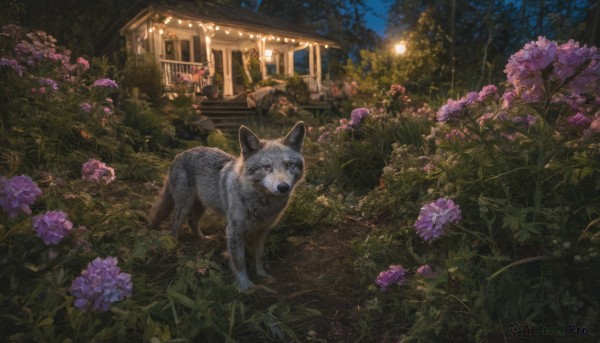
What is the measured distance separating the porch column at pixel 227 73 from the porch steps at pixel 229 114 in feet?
13.0

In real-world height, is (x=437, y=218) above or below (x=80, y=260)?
above

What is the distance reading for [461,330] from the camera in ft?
6.31

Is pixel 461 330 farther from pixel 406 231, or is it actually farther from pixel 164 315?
pixel 164 315

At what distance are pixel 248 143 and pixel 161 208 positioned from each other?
1459 mm

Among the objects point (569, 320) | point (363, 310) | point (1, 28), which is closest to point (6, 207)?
point (363, 310)

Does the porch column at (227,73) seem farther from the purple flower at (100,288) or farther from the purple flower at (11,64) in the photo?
the purple flower at (100,288)

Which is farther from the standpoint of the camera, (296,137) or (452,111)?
(296,137)

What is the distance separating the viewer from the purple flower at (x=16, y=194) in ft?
5.93

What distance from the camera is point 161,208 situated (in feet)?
13.0

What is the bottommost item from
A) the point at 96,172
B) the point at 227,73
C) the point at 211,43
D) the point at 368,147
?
the point at 96,172

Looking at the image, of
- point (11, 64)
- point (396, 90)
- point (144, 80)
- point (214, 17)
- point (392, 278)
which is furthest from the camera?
point (214, 17)

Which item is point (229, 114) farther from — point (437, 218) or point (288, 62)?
point (437, 218)

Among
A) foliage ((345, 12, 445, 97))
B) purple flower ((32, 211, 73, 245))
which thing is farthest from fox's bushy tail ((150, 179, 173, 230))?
foliage ((345, 12, 445, 97))

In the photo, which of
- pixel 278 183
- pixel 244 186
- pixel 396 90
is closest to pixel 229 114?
pixel 396 90
